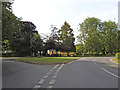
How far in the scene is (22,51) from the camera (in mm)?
49250

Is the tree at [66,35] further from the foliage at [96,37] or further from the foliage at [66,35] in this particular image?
the foliage at [96,37]

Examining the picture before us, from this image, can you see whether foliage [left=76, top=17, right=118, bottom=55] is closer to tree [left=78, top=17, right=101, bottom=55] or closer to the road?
tree [left=78, top=17, right=101, bottom=55]

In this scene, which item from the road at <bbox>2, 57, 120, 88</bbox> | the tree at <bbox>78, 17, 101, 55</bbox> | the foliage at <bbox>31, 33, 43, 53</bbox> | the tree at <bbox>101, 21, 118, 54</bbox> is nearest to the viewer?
the road at <bbox>2, 57, 120, 88</bbox>

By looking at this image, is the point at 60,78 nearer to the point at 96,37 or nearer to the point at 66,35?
the point at 96,37

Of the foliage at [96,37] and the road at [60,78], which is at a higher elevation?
the foliage at [96,37]

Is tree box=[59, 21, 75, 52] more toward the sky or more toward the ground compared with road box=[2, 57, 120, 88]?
more toward the sky

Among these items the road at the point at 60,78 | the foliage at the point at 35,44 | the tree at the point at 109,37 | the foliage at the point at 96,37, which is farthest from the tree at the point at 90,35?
the road at the point at 60,78

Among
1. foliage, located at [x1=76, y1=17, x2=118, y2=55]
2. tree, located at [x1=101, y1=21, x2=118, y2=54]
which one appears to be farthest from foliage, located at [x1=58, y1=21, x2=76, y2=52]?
tree, located at [x1=101, y1=21, x2=118, y2=54]

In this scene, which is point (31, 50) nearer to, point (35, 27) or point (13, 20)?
point (35, 27)

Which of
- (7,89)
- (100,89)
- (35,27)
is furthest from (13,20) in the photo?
(35,27)

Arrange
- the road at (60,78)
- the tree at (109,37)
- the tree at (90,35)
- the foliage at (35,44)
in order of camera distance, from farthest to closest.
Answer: the tree at (109,37), the tree at (90,35), the foliage at (35,44), the road at (60,78)

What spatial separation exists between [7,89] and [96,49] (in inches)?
2330

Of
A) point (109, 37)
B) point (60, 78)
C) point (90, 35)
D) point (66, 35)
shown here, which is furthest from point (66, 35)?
point (60, 78)

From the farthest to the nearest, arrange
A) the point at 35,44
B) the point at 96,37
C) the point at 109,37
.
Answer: the point at 109,37
the point at 96,37
the point at 35,44
